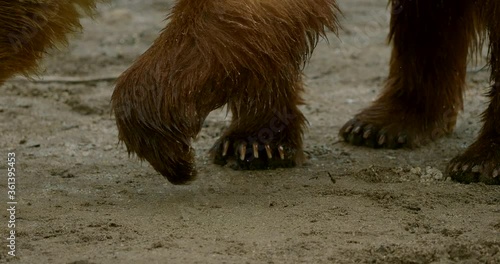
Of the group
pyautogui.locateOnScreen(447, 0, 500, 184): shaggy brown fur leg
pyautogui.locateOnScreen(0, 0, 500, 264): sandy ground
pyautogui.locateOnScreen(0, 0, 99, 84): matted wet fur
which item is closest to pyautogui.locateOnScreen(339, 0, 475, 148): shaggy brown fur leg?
pyautogui.locateOnScreen(0, 0, 500, 264): sandy ground

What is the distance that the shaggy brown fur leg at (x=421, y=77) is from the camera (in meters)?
5.82

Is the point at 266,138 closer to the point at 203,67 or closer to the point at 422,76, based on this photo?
the point at 422,76

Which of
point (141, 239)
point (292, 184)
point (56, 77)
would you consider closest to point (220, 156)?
point (292, 184)

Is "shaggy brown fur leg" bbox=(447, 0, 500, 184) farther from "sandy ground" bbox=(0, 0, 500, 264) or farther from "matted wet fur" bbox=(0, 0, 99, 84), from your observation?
"matted wet fur" bbox=(0, 0, 99, 84)

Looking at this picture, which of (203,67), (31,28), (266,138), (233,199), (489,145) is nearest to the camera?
(203,67)

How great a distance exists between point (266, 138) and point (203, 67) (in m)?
1.40

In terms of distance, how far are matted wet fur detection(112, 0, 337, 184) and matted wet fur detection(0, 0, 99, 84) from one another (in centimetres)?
43

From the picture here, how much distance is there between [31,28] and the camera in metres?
4.33

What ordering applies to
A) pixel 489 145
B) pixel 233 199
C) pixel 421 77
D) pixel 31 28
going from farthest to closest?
pixel 421 77, pixel 489 145, pixel 233 199, pixel 31 28

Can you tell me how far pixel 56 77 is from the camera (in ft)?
24.7

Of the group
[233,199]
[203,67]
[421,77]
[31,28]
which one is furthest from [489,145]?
[31,28]

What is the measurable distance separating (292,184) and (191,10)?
3.75 ft

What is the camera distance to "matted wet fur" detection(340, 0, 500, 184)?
5.82m

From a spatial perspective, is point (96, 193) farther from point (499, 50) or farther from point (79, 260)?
point (499, 50)
